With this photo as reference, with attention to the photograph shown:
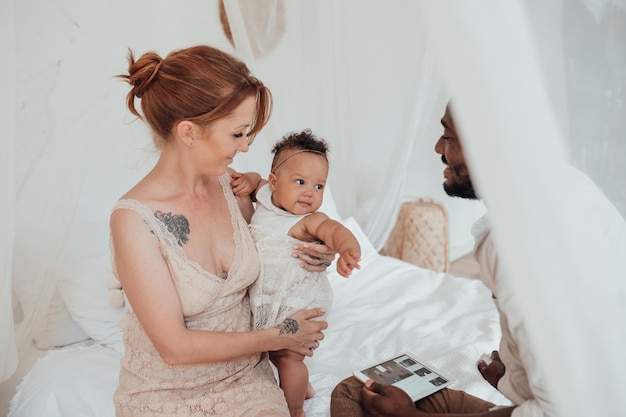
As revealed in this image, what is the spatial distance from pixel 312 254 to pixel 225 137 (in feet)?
1.30

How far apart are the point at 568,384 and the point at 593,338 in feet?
0.23

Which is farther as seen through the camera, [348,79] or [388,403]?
[348,79]

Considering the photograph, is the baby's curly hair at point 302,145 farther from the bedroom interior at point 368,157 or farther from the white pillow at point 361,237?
the white pillow at point 361,237

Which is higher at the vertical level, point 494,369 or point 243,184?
point 243,184

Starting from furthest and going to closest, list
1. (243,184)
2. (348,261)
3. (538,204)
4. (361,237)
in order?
(361,237) < (243,184) < (348,261) < (538,204)

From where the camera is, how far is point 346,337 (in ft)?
6.56

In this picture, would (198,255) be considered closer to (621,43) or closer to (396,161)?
(621,43)

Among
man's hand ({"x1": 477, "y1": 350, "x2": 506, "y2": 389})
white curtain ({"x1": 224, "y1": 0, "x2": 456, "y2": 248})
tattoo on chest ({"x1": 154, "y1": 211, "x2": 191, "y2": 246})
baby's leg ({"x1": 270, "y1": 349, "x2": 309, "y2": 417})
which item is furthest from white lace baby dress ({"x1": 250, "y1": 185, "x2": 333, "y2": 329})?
white curtain ({"x1": 224, "y1": 0, "x2": 456, "y2": 248})

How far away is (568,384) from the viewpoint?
691 millimetres

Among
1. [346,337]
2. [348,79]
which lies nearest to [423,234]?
[348,79]

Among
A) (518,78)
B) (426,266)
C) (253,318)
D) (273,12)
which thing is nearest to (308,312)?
(253,318)

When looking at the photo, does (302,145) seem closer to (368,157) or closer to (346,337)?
(346,337)

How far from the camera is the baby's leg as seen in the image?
4.77 ft

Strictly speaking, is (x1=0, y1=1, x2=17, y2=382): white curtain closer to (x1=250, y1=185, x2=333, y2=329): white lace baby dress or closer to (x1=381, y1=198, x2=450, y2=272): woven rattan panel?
(x1=250, y1=185, x2=333, y2=329): white lace baby dress
